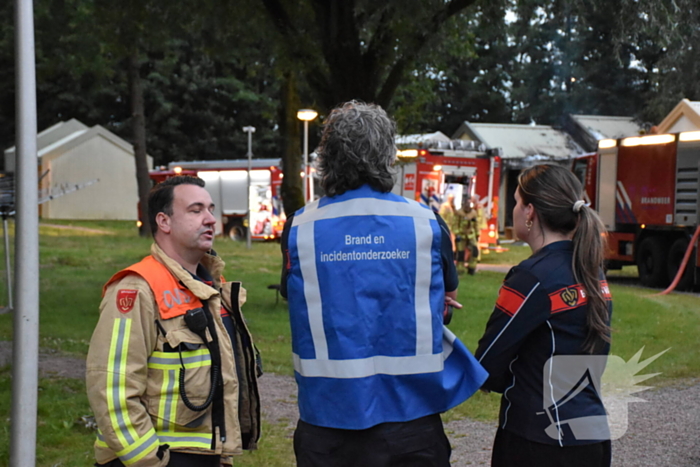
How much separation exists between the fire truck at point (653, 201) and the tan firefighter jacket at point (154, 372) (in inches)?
582

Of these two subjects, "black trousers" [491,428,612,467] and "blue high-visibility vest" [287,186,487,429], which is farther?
"black trousers" [491,428,612,467]

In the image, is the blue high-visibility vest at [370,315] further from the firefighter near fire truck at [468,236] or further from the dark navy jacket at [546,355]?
the firefighter near fire truck at [468,236]

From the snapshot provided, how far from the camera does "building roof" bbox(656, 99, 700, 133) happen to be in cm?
2094

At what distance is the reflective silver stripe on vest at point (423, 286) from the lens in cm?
267

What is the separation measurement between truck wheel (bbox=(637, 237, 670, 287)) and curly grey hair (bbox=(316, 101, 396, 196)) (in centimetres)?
1616

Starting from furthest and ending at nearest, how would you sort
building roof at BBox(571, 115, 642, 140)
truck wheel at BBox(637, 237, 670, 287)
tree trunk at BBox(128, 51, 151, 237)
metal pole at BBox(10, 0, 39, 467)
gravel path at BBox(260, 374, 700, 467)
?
1. building roof at BBox(571, 115, 642, 140)
2. tree trunk at BBox(128, 51, 151, 237)
3. truck wheel at BBox(637, 237, 670, 287)
4. gravel path at BBox(260, 374, 700, 467)
5. metal pole at BBox(10, 0, 39, 467)

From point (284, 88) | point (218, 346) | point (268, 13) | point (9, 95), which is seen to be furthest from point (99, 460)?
point (9, 95)

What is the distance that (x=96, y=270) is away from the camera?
61.1 feet

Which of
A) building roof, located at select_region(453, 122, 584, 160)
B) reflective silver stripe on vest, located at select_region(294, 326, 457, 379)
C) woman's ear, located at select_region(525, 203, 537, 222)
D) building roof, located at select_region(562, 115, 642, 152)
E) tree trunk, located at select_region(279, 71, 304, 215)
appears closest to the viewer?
reflective silver stripe on vest, located at select_region(294, 326, 457, 379)

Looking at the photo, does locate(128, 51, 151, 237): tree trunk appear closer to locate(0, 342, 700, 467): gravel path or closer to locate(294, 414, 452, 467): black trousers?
locate(0, 342, 700, 467): gravel path

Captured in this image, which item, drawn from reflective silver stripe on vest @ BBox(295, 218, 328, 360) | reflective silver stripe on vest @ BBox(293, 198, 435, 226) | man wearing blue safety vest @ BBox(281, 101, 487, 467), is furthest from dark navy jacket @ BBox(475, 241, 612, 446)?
reflective silver stripe on vest @ BBox(295, 218, 328, 360)

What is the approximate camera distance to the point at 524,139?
1542 inches

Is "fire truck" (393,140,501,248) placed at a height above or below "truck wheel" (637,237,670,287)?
above

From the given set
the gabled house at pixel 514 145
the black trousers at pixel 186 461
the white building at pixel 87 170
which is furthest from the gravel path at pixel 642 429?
the white building at pixel 87 170
